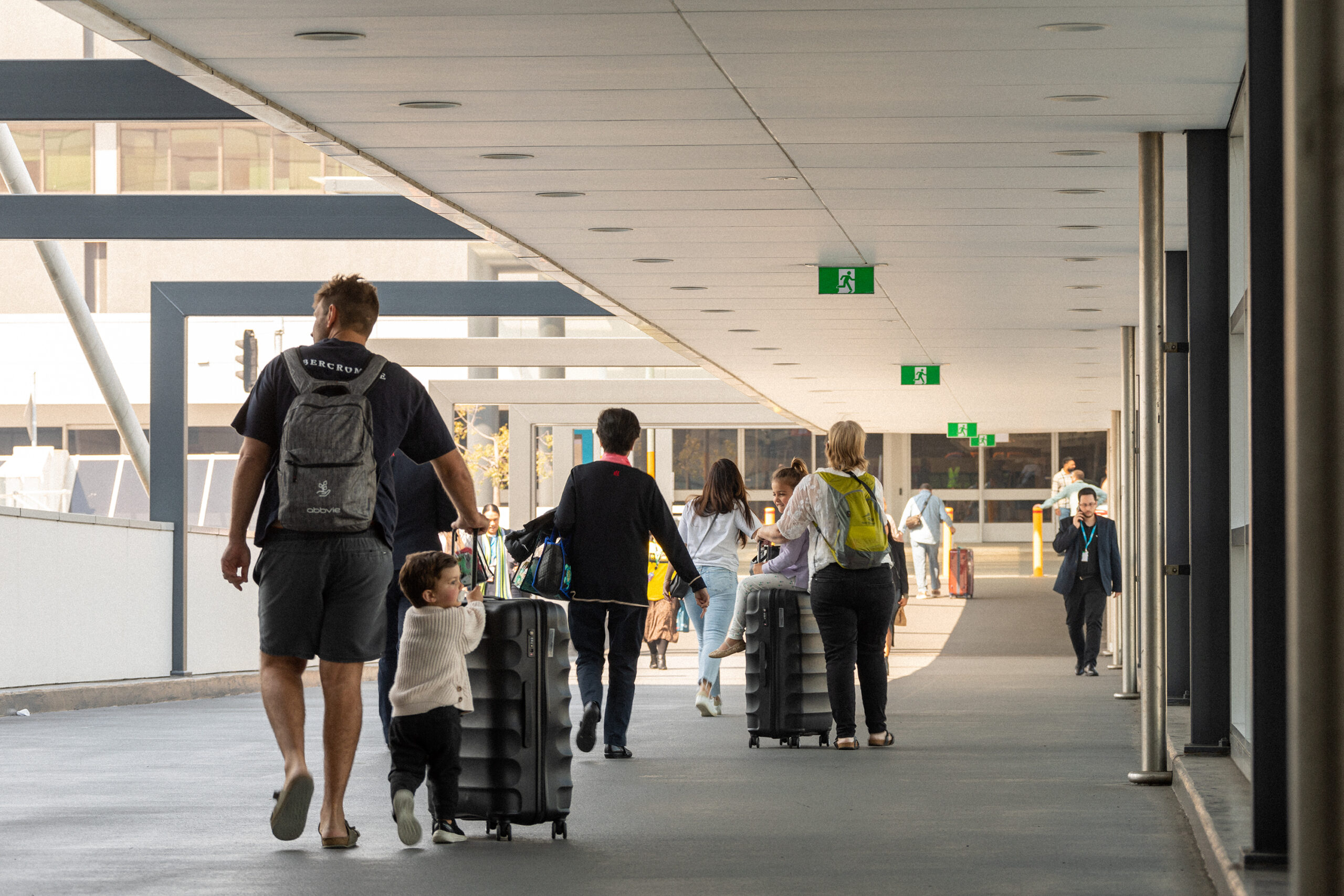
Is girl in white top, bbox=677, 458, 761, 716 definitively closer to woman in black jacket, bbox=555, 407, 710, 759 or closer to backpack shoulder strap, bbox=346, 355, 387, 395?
woman in black jacket, bbox=555, 407, 710, 759

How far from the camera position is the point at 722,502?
12.7 m

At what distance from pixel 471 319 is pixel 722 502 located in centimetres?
2430

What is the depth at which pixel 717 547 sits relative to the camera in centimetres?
1285

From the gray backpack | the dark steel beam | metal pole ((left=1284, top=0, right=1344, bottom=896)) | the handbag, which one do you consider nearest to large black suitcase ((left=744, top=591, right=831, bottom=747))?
the gray backpack

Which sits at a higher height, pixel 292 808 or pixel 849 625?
pixel 849 625

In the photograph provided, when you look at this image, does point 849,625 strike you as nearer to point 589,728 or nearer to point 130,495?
point 589,728

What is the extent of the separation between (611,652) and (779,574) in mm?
2470

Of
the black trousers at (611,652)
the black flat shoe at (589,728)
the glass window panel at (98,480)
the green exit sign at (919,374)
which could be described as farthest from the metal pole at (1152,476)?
the glass window panel at (98,480)

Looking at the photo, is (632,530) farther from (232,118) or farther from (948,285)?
(948,285)

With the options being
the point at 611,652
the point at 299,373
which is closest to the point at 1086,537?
the point at 611,652

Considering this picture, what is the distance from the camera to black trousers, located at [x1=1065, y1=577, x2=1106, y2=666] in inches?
669

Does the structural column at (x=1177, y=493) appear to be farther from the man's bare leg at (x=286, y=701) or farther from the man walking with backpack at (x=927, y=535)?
the man walking with backpack at (x=927, y=535)

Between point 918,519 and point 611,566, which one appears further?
point 918,519

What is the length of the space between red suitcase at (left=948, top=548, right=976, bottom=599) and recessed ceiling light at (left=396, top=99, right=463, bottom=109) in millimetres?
24182
